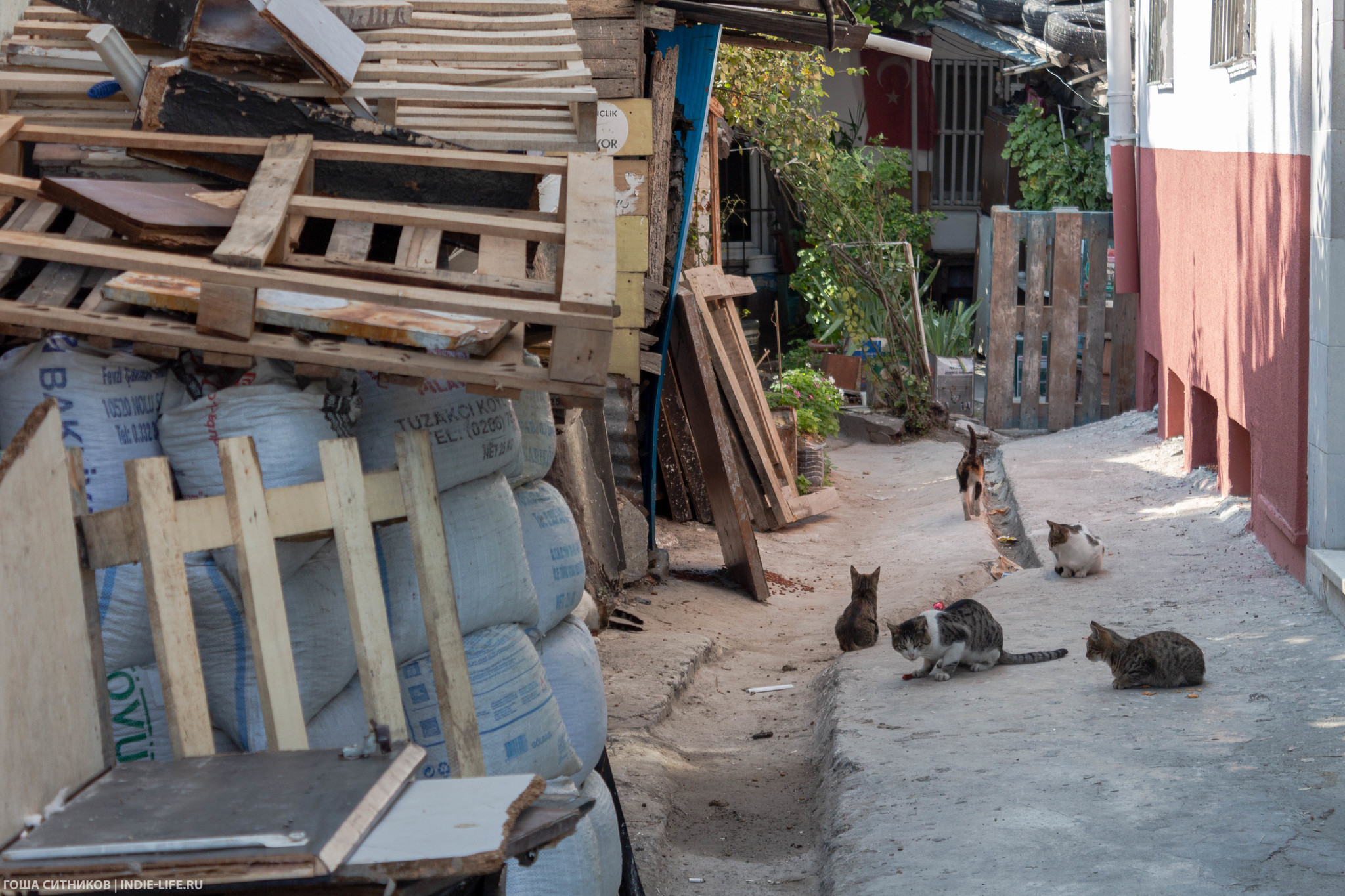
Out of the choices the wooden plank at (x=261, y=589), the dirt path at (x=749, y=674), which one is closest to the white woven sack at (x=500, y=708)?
the wooden plank at (x=261, y=589)

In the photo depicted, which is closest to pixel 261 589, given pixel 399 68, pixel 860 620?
pixel 399 68

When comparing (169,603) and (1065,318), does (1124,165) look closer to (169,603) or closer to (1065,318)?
(1065,318)

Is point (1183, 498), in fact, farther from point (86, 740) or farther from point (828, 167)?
point (86, 740)

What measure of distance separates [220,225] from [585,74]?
5.37ft

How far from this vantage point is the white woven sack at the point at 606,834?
10.8 ft

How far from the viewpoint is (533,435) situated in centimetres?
362

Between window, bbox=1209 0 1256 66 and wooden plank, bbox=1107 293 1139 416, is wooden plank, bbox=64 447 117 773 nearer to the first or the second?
window, bbox=1209 0 1256 66

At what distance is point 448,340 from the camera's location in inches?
94.3

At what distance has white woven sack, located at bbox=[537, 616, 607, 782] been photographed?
337 cm

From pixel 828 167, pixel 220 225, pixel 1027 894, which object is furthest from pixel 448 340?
pixel 828 167

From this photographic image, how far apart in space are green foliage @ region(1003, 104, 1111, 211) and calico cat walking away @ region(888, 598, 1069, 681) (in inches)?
359

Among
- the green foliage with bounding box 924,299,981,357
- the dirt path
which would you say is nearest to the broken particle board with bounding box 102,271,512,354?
the dirt path

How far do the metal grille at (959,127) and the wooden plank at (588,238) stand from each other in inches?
567

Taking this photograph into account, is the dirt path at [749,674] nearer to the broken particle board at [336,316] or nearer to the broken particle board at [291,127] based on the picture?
the broken particle board at [336,316]
